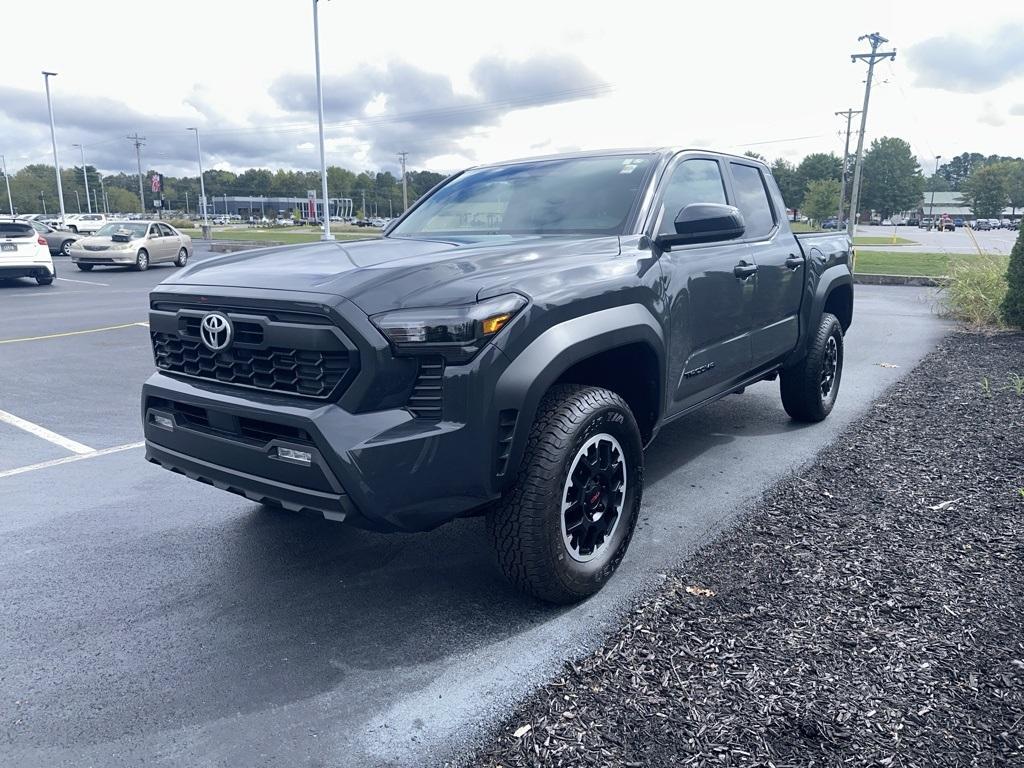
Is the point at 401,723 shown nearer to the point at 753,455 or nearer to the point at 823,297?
the point at 753,455

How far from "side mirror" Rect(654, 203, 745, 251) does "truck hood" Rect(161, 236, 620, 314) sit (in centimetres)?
32

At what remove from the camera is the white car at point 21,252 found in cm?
1709

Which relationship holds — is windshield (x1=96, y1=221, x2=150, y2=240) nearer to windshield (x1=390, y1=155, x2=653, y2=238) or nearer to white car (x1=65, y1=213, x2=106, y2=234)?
windshield (x1=390, y1=155, x2=653, y2=238)

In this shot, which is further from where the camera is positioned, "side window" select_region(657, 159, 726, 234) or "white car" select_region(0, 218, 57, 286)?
"white car" select_region(0, 218, 57, 286)

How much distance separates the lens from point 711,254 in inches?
163

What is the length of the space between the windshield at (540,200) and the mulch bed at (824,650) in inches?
69.5

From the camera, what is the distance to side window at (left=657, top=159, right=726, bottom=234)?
396 centimetres

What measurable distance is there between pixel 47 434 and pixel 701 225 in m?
5.00

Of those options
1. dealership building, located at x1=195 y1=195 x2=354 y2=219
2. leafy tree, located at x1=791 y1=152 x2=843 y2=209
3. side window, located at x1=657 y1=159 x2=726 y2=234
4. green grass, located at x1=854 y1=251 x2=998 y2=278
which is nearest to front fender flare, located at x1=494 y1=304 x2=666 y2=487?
side window, located at x1=657 y1=159 x2=726 y2=234

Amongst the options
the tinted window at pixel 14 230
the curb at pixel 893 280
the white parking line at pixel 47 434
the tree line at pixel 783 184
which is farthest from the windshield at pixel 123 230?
the tree line at pixel 783 184

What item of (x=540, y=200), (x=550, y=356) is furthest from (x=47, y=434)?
(x=550, y=356)

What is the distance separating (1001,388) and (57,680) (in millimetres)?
7414

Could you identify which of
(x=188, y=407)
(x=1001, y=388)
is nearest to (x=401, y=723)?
(x=188, y=407)

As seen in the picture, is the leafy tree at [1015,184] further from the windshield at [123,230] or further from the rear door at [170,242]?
the windshield at [123,230]
